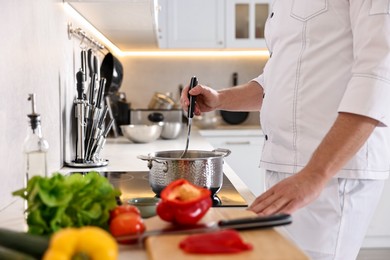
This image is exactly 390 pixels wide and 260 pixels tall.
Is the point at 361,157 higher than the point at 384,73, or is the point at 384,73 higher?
the point at 384,73

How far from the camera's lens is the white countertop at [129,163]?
3.68ft

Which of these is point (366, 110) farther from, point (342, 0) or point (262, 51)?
point (262, 51)

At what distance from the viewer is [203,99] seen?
1826 millimetres

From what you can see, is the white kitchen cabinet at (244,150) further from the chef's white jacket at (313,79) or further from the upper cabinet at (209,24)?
the chef's white jacket at (313,79)

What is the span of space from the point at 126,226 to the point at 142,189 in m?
0.71

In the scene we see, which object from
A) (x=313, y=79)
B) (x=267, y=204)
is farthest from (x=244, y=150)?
(x=267, y=204)

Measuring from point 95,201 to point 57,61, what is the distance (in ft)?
3.26

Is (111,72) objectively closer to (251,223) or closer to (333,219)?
(333,219)

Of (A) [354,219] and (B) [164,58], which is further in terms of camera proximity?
(B) [164,58]

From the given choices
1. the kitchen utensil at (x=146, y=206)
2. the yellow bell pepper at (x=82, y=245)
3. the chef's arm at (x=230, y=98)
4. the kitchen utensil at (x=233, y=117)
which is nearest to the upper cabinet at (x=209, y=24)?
the kitchen utensil at (x=233, y=117)

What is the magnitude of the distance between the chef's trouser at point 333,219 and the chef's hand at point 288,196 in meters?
0.32

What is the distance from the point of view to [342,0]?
1.43 meters

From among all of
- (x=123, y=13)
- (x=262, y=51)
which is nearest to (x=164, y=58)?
(x=262, y=51)

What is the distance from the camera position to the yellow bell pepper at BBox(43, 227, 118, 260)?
2.23ft
